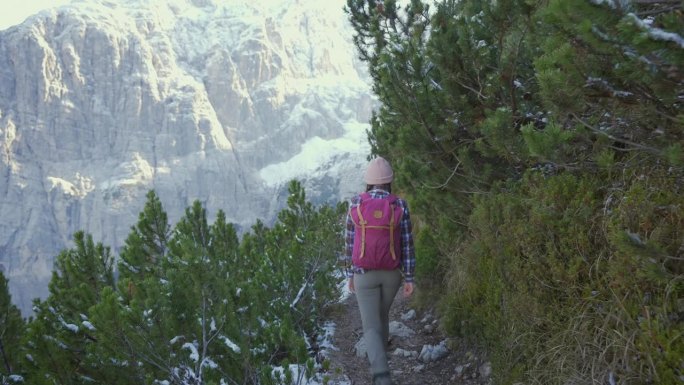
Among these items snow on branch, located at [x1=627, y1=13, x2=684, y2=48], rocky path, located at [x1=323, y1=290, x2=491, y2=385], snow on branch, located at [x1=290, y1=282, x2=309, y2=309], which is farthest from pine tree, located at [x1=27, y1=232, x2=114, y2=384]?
snow on branch, located at [x1=627, y1=13, x2=684, y2=48]

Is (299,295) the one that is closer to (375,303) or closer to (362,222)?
(375,303)

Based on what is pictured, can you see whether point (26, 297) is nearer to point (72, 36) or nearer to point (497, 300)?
point (72, 36)

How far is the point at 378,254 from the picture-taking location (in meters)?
3.91

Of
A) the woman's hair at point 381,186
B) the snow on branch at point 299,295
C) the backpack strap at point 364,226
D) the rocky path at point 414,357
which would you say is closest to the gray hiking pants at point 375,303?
the backpack strap at point 364,226

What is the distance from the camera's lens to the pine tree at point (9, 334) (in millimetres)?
5008

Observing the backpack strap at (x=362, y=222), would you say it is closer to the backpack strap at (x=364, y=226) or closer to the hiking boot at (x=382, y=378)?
the backpack strap at (x=364, y=226)

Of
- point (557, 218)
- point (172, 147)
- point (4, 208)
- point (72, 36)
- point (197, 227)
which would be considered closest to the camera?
point (557, 218)

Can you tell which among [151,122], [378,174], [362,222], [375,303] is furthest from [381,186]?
[151,122]

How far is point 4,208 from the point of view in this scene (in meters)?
129

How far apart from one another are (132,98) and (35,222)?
4495 centimetres

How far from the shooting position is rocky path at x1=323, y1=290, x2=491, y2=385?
4.57 meters

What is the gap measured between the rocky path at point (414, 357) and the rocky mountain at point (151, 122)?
4903 inches

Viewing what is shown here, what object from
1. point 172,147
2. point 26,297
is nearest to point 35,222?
point 26,297

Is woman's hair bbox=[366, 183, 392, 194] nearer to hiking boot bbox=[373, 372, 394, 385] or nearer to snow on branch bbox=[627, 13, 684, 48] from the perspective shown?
hiking boot bbox=[373, 372, 394, 385]
